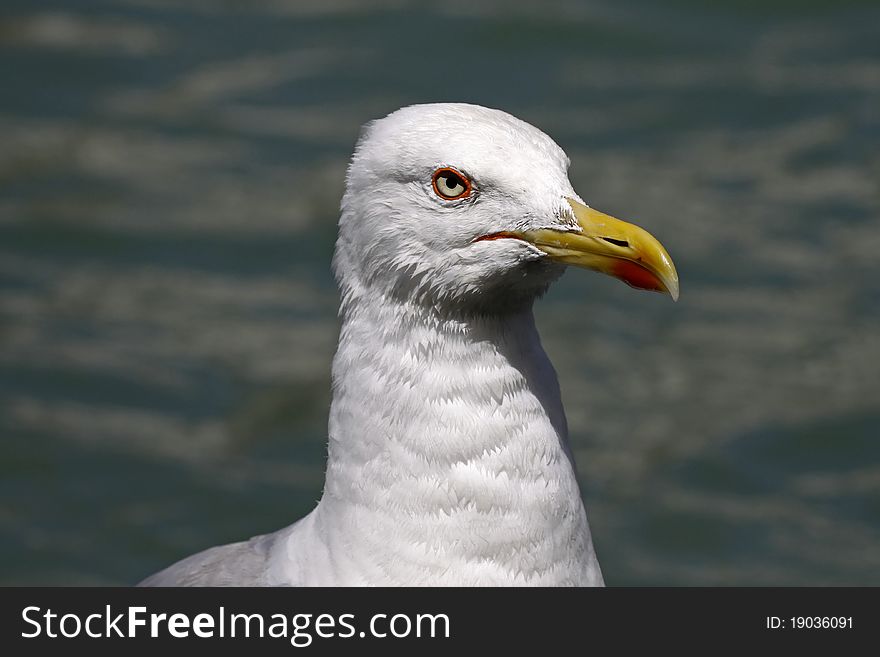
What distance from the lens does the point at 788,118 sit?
26.3 ft

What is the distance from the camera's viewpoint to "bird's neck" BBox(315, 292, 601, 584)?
136 inches

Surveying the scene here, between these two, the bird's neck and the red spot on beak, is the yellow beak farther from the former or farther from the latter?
the bird's neck

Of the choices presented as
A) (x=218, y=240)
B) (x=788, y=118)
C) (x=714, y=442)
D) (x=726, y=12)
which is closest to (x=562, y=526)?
(x=714, y=442)

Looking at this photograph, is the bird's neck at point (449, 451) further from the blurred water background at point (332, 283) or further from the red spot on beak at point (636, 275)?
the blurred water background at point (332, 283)

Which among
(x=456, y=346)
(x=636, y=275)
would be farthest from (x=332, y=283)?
(x=636, y=275)

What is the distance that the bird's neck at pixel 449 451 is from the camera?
11.3 ft

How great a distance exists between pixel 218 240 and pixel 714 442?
102 inches

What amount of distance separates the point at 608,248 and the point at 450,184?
1.19 feet

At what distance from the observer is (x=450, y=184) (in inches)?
134

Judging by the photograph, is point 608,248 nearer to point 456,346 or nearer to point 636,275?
point 636,275

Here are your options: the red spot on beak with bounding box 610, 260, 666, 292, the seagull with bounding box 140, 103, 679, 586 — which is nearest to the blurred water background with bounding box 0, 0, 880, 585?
the seagull with bounding box 140, 103, 679, 586

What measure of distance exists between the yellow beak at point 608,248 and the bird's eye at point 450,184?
0.15 m

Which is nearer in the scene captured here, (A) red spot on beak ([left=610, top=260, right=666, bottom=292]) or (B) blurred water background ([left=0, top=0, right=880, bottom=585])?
(A) red spot on beak ([left=610, top=260, right=666, bottom=292])

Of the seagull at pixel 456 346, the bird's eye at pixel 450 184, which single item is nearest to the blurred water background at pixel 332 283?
the seagull at pixel 456 346
